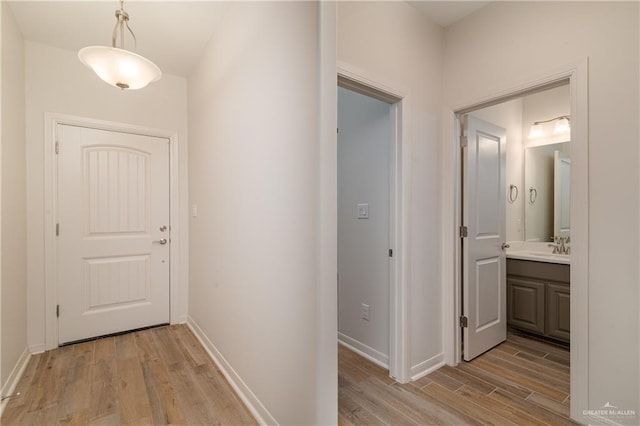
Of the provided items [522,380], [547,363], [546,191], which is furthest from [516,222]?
[522,380]

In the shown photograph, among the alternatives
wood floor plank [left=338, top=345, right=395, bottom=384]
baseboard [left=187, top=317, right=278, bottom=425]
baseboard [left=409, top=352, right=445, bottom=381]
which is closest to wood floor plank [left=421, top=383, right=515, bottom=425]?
baseboard [left=409, top=352, right=445, bottom=381]

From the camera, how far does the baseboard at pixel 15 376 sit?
1.83 meters

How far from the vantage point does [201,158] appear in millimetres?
2736

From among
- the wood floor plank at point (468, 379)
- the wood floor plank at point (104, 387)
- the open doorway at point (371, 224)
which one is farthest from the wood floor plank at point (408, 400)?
the wood floor plank at point (104, 387)

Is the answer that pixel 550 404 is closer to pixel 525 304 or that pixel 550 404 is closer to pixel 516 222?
pixel 525 304

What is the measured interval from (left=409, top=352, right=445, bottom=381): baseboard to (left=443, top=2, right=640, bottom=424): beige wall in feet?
2.84

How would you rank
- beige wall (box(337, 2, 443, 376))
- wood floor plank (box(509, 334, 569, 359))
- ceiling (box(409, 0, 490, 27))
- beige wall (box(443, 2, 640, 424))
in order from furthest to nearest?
wood floor plank (box(509, 334, 569, 359)) → ceiling (box(409, 0, 490, 27)) → beige wall (box(337, 2, 443, 376)) → beige wall (box(443, 2, 640, 424))

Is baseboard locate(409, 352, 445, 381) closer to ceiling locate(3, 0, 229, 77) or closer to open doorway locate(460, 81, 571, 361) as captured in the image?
open doorway locate(460, 81, 571, 361)

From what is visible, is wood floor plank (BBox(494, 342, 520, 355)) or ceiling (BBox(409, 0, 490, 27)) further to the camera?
wood floor plank (BBox(494, 342, 520, 355))

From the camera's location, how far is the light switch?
2.42 metres

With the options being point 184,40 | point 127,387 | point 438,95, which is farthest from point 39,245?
point 438,95

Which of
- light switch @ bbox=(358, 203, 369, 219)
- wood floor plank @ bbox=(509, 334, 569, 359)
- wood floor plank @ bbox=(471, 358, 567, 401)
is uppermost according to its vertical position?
light switch @ bbox=(358, 203, 369, 219)

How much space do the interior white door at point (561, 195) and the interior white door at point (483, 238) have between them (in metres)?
0.84

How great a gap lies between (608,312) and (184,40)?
3.50m
